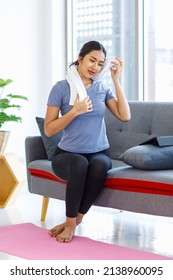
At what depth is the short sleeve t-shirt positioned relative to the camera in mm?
3412

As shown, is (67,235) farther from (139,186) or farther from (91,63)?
(91,63)

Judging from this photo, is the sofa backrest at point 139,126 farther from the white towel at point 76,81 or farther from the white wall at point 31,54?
the white wall at point 31,54

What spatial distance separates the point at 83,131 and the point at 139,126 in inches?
20.3

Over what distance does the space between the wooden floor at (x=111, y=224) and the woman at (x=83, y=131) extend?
309 millimetres

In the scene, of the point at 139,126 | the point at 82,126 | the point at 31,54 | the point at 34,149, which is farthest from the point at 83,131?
the point at 31,54

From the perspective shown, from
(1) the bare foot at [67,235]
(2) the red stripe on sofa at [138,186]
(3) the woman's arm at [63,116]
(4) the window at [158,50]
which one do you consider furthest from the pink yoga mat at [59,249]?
(4) the window at [158,50]

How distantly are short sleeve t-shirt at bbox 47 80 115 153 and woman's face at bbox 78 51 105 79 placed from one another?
0.36ft

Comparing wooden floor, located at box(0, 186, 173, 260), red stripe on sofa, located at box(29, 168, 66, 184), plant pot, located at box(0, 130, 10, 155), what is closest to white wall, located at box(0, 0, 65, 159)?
plant pot, located at box(0, 130, 10, 155)

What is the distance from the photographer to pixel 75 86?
3.42 m

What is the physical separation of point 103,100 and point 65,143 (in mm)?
347

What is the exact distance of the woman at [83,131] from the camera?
323cm

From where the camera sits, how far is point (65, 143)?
11.3 ft

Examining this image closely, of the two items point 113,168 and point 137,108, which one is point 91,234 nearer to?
point 113,168
